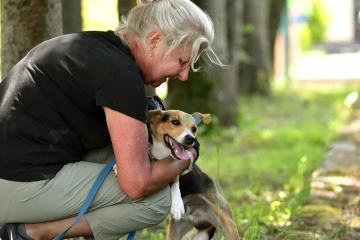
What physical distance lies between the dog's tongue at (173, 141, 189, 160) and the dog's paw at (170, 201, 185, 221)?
33 cm

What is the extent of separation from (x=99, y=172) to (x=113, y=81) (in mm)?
580

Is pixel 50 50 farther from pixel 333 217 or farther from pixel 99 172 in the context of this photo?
pixel 333 217

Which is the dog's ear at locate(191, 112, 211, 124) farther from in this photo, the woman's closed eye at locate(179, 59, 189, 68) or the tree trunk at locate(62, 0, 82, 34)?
the tree trunk at locate(62, 0, 82, 34)

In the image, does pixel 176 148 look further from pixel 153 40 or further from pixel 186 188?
pixel 153 40

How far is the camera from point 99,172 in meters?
4.16

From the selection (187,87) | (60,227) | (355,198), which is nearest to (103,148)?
(60,227)

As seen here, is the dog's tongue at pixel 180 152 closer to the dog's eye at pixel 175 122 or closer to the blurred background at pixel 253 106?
the dog's eye at pixel 175 122

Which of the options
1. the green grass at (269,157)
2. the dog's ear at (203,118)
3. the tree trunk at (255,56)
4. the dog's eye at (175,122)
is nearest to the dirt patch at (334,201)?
the green grass at (269,157)

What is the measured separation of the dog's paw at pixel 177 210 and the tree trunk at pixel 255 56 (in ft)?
46.7

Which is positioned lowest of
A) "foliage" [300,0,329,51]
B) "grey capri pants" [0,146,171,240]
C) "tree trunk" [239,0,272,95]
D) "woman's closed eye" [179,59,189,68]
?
"foliage" [300,0,329,51]

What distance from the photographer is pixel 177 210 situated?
4.46 meters

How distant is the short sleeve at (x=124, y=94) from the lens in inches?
150

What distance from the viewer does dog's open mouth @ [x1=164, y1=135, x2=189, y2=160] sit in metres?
4.28

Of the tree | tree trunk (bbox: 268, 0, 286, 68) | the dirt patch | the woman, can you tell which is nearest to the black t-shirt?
the woman
